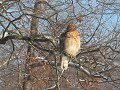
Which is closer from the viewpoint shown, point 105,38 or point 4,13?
point 4,13

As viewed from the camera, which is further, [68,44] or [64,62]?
[68,44]

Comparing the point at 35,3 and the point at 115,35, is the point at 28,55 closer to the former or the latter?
the point at 115,35

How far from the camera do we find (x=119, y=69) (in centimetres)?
1346

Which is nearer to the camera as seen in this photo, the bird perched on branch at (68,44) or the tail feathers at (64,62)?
the tail feathers at (64,62)

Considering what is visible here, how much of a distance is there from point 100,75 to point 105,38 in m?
1.20

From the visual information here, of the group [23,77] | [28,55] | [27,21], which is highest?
[27,21]

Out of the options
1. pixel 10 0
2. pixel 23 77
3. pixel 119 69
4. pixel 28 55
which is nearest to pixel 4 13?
pixel 10 0

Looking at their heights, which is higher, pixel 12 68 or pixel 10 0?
pixel 10 0

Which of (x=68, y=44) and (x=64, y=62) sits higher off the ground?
(x=68, y=44)

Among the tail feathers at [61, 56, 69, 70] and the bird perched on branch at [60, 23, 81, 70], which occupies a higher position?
the bird perched on branch at [60, 23, 81, 70]

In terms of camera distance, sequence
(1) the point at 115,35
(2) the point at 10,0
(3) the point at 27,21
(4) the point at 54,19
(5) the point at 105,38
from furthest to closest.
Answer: (5) the point at 105,38 → (1) the point at 115,35 → (3) the point at 27,21 → (4) the point at 54,19 → (2) the point at 10,0

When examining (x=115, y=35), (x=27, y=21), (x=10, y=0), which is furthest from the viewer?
(x=115, y=35)

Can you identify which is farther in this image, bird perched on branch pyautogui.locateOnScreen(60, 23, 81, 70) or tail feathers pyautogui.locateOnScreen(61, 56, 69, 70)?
bird perched on branch pyautogui.locateOnScreen(60, 23, 81, 70)

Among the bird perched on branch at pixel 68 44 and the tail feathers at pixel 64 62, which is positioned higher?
the bird perched on branch at pixel 68 44
